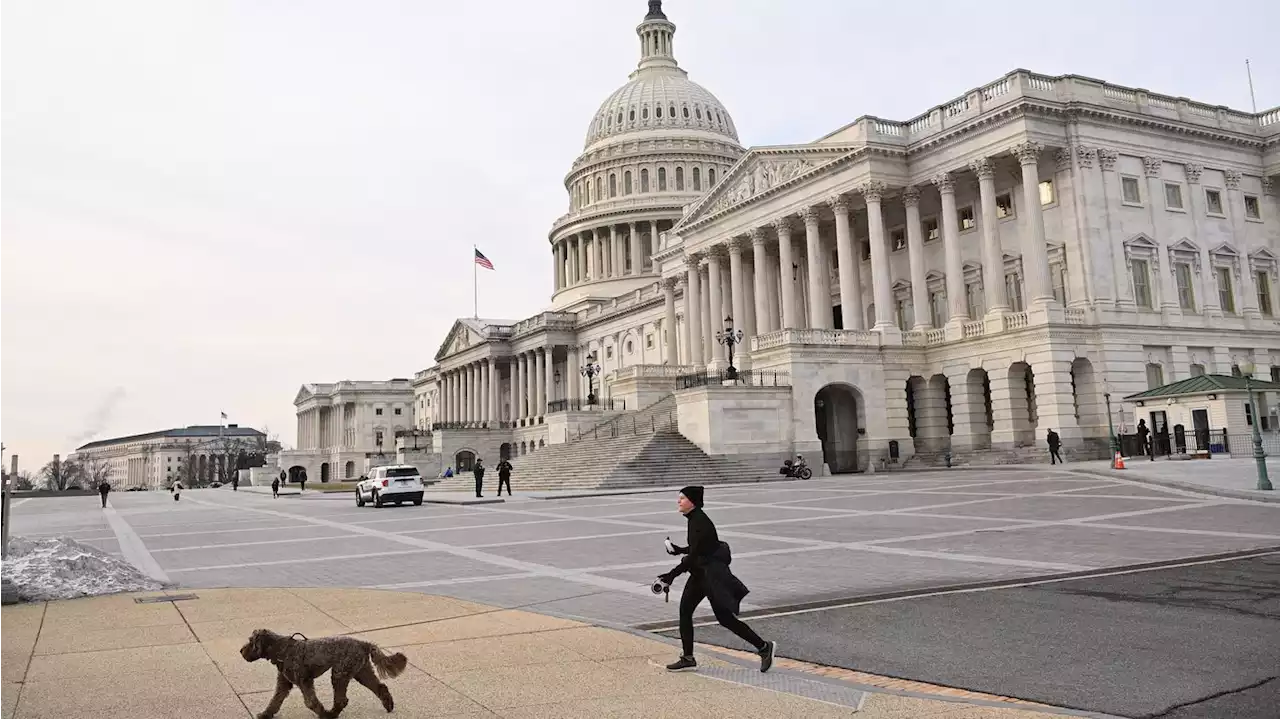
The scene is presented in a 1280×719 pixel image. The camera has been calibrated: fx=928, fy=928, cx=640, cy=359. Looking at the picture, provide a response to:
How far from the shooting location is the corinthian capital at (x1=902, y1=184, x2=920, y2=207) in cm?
5397

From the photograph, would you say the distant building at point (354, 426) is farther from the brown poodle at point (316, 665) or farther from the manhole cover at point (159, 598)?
the brown poodle at point (316, 665)

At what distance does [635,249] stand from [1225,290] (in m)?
72.8

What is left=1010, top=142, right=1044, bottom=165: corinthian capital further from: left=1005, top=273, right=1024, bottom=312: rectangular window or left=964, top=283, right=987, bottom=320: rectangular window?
left=964, top=283, right=987, bottom=320: rectangular window

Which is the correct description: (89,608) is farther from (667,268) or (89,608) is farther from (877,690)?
(667,268)

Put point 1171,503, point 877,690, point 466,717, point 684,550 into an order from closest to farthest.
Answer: point 466,717 → point 877,690 → point 684,550 → point 1171,503

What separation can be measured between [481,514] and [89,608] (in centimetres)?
1943

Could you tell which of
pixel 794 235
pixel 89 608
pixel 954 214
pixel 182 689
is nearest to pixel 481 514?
pixel 89 608

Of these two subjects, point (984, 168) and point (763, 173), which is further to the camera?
point (763, 173)

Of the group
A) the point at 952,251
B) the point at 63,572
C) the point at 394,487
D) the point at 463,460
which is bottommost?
the point at 63,572

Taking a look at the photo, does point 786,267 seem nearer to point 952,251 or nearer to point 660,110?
point 952,251

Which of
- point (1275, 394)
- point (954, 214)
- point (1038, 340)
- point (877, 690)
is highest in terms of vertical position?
point (954, 214)

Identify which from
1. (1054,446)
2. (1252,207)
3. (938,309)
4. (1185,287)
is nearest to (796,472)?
(1054,446)

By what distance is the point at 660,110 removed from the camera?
124812 millimetres

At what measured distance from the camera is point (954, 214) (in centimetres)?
5162
